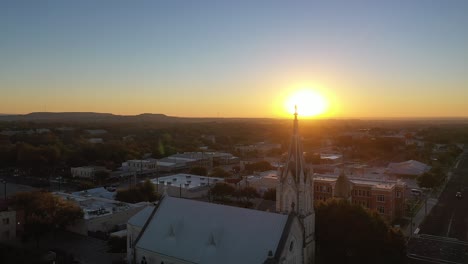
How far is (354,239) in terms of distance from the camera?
29.0 meters

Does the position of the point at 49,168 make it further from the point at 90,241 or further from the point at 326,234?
the point at 326,234

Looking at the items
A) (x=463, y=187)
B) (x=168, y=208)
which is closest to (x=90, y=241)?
(x=168, y=208)

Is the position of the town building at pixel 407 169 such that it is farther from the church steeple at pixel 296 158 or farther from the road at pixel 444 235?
the church steeple at pixel 296 158

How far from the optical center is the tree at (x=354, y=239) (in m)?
28.9

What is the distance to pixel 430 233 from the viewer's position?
137ft

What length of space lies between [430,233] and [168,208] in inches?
1162

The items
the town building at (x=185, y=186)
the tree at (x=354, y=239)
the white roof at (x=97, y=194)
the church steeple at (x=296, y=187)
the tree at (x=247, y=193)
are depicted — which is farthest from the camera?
the town building at (x=185, y=186)

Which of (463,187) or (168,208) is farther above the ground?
(168,208)

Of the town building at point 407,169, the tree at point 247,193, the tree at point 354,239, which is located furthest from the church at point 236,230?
the town building at point 407,169

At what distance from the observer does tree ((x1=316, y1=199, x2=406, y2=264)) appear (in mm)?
28906

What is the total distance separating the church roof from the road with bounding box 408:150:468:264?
59.1ft

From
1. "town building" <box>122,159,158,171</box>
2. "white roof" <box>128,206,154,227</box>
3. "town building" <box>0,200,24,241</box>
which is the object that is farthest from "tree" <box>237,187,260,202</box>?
"town building" <box>122,159,158,171</box>

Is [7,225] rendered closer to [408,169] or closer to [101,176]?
[101,176]

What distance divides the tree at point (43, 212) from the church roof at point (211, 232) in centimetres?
1425
